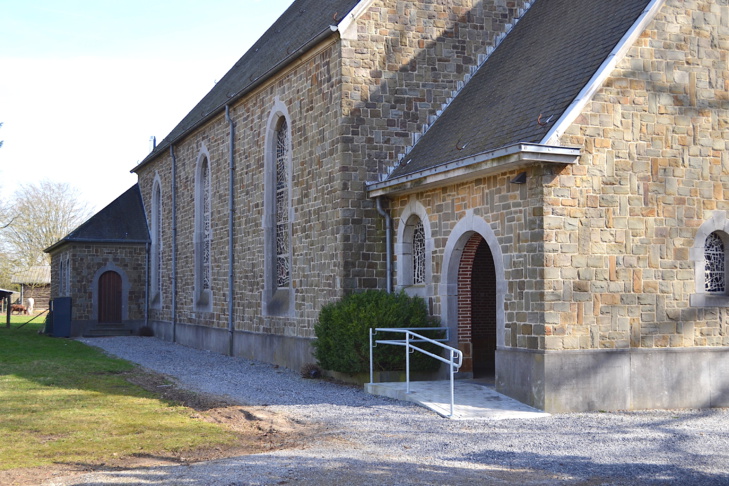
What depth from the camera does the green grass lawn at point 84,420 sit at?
9516mm

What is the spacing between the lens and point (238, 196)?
2252cm

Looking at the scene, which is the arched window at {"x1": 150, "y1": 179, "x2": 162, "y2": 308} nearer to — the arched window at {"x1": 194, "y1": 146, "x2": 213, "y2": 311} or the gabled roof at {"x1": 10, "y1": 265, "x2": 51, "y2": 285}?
the arched window at {"x1": 194, "y1": 146, "x2": 213, "y2": 311}

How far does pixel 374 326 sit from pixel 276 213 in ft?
21.1

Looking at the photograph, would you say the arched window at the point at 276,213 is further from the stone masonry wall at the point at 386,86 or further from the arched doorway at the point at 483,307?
the arched doorway at the point at 483,307

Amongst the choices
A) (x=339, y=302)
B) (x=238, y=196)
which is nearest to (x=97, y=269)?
(x=238, y=196)

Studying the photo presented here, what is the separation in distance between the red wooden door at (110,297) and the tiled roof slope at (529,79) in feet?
64.7

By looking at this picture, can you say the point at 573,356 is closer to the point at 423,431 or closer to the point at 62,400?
the point at 423,431

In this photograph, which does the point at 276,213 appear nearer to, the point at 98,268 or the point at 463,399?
the point at 463,399

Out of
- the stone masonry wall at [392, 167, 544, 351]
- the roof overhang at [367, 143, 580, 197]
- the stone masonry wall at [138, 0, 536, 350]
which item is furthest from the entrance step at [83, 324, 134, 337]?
the stone masonry wall at [392, 167, 544, 351]

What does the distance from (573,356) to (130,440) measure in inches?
236

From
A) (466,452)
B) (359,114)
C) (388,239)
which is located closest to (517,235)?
(388,239)

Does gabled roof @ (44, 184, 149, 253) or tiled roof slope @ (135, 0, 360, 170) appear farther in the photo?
gabled roof @ (44, 184, 149, 253)

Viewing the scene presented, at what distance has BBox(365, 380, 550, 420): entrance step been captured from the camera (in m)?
11.6

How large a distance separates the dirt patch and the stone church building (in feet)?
11.5
